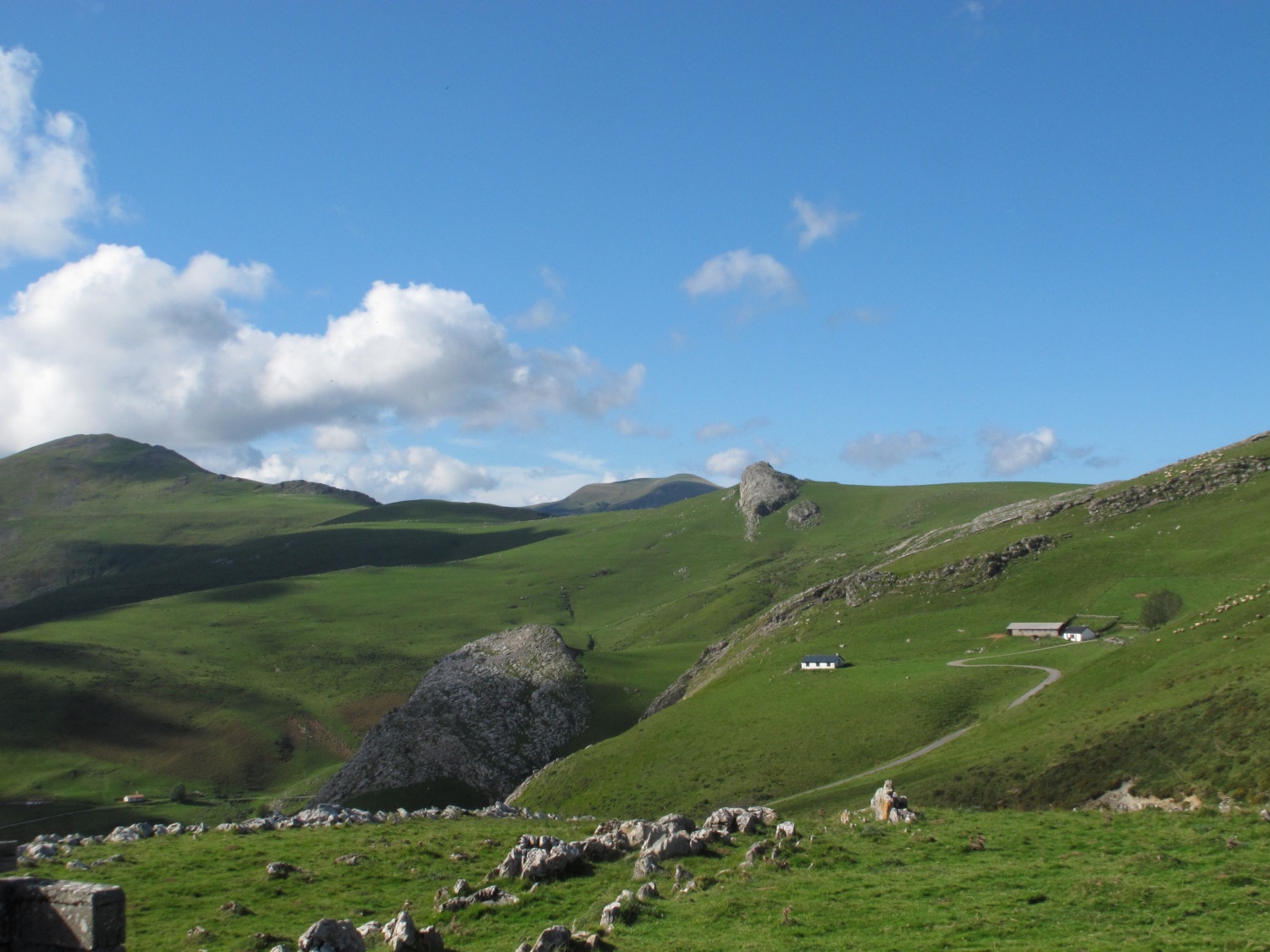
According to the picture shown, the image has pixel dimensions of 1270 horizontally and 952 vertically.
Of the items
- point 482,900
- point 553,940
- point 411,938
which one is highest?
point 411,938

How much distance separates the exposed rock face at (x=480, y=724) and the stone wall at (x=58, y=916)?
266ft

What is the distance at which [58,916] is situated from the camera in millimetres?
14164

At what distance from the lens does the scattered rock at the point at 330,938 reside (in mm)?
19406

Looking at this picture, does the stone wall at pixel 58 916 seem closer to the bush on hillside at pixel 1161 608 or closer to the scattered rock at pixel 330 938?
the scattered rock at pixel 330 938

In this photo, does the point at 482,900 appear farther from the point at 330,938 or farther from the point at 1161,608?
the point at 1161,608

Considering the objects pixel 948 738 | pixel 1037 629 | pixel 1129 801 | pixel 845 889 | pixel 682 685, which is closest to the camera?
pixel 845 889

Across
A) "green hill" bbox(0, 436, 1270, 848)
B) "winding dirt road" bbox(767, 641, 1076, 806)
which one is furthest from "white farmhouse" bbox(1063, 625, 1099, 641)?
"winding dirt road" bbox(767, 641, 1076, 806)

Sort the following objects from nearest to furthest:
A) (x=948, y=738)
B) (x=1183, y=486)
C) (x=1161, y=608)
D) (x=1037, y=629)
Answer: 1. (x=948, y=738)
2. (x=1161, y=608)
3. (x=1037, y=629)
4. (x=1183, y=486)

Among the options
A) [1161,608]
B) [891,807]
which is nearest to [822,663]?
[1161,608]

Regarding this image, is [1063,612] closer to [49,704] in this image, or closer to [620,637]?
[620,637]

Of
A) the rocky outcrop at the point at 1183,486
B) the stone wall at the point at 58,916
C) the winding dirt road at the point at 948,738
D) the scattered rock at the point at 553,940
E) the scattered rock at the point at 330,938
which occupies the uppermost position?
the rocky outcrop at the point at 1183,486

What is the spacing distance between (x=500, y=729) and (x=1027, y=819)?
8127 cm

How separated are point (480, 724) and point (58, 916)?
303 feet

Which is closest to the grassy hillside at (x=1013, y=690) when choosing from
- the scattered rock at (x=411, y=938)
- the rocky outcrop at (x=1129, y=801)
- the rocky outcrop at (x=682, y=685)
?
the rocky outcrop at (x=1129, y=801)
